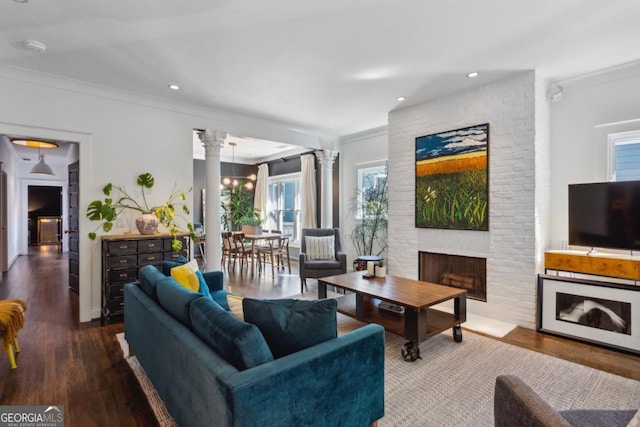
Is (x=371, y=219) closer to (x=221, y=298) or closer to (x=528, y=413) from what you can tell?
(x=221, y=298)

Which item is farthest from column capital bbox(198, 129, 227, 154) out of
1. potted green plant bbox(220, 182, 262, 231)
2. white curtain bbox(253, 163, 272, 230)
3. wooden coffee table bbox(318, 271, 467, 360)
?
white curtain bbox(253, 163, 272, 230)

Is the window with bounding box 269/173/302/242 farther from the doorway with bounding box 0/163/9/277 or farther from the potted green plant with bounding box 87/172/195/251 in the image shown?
the doorway with bounding box 0/163/9/277

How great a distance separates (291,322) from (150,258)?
3020 millimetres

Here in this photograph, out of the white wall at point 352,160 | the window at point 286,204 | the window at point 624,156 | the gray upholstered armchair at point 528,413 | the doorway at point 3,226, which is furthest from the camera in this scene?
the window at point 286,204

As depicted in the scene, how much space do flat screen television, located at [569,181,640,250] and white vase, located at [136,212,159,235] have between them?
478cm

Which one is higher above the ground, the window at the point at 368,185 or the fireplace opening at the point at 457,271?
the window at the point at 368,185

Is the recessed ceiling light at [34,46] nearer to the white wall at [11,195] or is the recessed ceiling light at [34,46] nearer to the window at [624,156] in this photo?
the white wall at [11,195]

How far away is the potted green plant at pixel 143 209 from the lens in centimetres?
384

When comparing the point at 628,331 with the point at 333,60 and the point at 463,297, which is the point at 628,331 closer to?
the point at 463,297

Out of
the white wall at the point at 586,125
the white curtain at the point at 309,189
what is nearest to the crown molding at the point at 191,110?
the white curtain at the point at 309,189

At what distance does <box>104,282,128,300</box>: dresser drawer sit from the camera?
3.70 metres

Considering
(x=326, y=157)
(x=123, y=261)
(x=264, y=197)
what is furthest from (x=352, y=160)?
(x=123, y=261)

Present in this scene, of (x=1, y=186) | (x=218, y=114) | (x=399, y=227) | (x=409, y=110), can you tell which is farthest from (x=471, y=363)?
(x=1, y=186)

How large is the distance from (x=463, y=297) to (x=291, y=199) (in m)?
6.01
